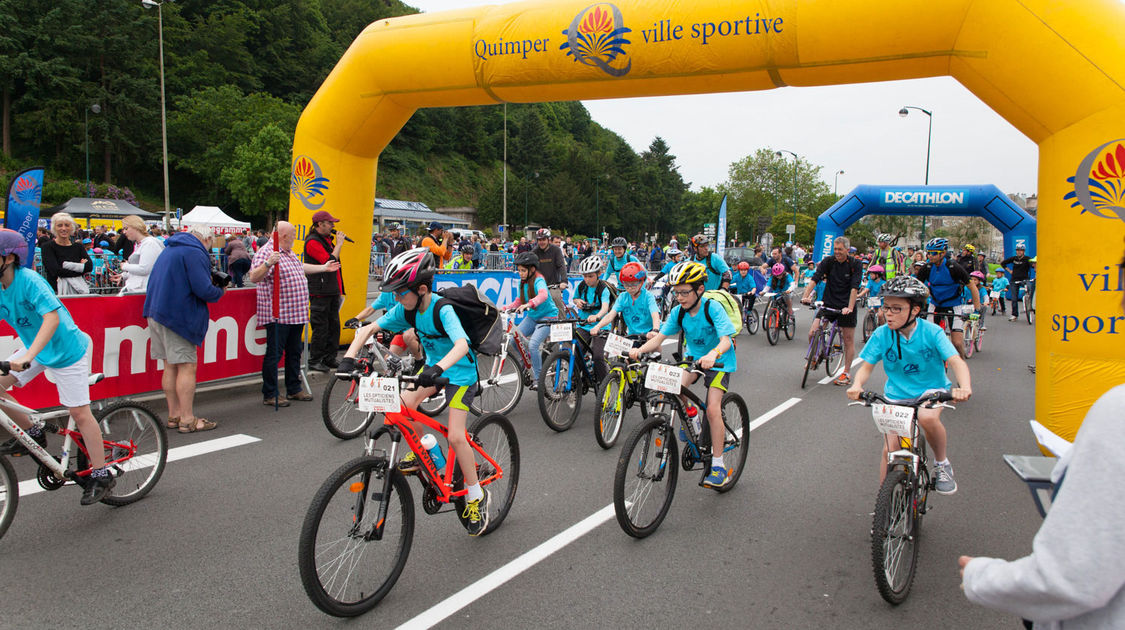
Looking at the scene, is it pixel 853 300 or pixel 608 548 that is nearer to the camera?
pixel 608 548

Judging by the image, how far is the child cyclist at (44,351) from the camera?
4469 mm

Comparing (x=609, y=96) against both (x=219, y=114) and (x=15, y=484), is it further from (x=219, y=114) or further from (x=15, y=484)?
(x=219, y=114)

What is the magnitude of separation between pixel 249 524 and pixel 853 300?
8.24 meters

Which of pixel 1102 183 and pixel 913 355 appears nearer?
pixel 913 355

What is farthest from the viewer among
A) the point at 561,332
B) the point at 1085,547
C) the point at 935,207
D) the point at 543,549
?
the point at 935,207

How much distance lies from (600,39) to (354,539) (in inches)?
277

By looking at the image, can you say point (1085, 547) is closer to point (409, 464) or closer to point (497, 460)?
point (409, 464)

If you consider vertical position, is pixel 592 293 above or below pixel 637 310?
above

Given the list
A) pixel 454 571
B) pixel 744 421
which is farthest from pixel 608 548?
pixel 744 421

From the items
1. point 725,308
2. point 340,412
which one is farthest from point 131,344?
point 725,308

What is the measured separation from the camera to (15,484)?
411 centimetres

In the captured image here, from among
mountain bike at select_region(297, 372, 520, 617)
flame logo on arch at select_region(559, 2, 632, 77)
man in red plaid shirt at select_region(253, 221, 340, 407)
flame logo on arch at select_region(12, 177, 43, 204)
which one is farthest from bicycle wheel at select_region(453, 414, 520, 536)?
flame logo on arch at select_region(12, 177, 43, 204)

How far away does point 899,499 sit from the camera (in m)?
3.88

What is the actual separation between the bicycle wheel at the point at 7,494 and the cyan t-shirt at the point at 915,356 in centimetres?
508
